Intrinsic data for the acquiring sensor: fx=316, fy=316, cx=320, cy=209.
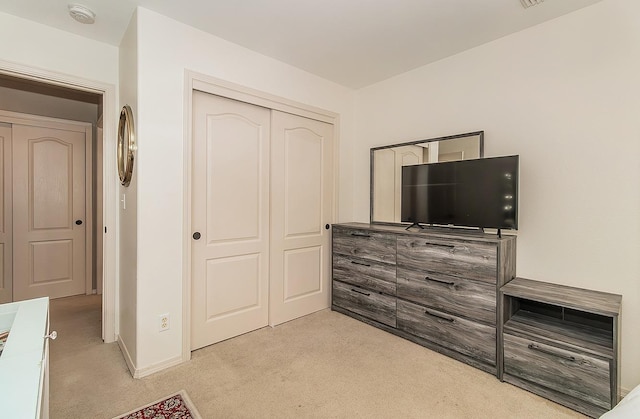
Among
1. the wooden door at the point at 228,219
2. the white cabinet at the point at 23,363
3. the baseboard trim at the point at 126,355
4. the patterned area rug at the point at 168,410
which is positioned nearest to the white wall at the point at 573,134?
the wooden door at the point at 228,219

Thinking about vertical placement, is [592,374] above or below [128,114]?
below

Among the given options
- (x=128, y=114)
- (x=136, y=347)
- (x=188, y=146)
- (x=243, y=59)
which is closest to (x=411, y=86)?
(x=243, y=59)

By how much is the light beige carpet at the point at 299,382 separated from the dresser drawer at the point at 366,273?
43 cm

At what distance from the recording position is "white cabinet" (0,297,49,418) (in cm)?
69

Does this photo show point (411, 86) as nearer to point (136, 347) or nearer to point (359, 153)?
point (359, 153)

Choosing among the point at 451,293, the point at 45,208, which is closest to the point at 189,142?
the point at 451,293

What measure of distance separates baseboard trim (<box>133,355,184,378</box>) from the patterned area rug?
0.34 meters

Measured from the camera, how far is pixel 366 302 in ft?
9.81

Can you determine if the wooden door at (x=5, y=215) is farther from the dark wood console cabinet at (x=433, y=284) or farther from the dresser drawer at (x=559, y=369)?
the dresser drawer at (x=559, y=369)

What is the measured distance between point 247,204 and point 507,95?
227 cm

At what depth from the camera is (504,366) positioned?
207cm

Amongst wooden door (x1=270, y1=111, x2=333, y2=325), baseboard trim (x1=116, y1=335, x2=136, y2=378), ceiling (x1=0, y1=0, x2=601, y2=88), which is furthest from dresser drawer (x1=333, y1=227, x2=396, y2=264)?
baseboard trim (x1=116, y1=335, x2=136, y2=378)

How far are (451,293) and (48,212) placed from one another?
14.8ft

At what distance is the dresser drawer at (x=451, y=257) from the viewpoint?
2.17 metres
